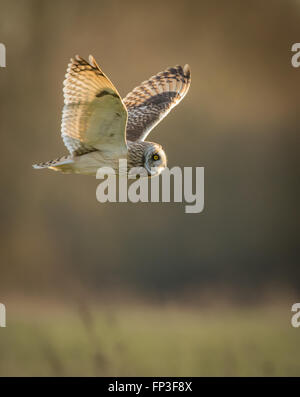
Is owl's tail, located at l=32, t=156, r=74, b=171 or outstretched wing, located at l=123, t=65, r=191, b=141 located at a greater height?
outstretched wing, located at l=123, t=65, r=191, b=141

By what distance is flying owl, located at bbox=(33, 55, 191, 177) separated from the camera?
2570 mm

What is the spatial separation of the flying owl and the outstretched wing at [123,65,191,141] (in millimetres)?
82

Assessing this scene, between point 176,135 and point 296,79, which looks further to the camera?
point 296,79

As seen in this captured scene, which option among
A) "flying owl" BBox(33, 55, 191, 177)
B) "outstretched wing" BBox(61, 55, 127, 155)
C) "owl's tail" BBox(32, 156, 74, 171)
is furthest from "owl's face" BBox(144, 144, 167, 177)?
"owl's tail" BBox(32, 156, 74, 171)

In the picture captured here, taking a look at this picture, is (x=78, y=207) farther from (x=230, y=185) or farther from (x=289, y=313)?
(x=289, y=313)

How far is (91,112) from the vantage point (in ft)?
8.86

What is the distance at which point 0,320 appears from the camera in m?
5.07

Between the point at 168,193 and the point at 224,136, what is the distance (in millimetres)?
1430

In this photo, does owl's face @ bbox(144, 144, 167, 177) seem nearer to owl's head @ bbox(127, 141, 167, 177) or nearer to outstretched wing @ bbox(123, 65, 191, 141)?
owl's head @ bbox(127, 141, 167, 177)

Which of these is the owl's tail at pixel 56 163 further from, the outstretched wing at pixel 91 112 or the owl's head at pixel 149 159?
the owl's head at pixel 149 159

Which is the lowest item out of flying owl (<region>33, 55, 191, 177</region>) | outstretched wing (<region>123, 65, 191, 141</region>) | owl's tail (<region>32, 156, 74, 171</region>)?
owl's tail (<region>32, 156, 74, 171</region>)

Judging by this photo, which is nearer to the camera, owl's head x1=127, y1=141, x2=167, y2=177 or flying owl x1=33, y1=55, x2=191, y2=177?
flying owl x1=33, y1=55, x2=191, y2=177

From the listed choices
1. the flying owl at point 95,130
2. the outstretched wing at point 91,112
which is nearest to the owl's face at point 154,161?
the flying owl at point 95,130

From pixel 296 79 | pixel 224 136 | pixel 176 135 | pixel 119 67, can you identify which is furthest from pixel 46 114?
pixel 296 79
